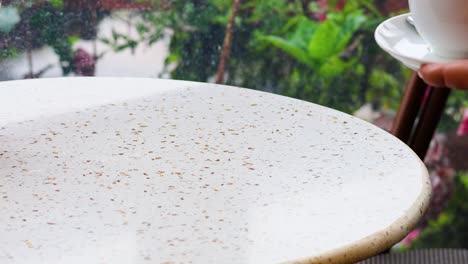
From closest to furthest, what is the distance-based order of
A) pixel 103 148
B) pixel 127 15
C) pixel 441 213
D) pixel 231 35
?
pixel 103 148 < pixel 127 15 < pixel 231 35 < pixel 441 213

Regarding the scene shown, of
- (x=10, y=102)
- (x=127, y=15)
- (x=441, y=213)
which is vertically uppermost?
(x=10, y=102)

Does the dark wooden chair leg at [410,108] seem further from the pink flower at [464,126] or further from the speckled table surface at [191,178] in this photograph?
the pink flower at [464,126]

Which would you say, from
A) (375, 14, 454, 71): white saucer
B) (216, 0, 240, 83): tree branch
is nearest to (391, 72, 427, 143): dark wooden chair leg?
(375, 14, 454, 71): white saucer

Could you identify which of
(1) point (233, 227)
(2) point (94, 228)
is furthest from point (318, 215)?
(2) point (94, 228)

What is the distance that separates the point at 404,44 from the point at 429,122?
1.60 feet

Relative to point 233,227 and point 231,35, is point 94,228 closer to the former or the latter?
point 233,227

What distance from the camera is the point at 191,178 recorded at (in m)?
0.84

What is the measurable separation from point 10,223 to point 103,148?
0.62 ft

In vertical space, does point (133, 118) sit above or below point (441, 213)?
above

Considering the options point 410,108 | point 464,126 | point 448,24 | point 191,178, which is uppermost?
point 448,24

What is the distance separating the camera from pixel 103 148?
910mm

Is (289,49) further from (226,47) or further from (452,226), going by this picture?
(452,226)

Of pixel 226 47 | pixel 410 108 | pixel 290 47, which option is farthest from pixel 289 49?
pixel 410 108

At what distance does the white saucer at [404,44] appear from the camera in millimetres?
970
